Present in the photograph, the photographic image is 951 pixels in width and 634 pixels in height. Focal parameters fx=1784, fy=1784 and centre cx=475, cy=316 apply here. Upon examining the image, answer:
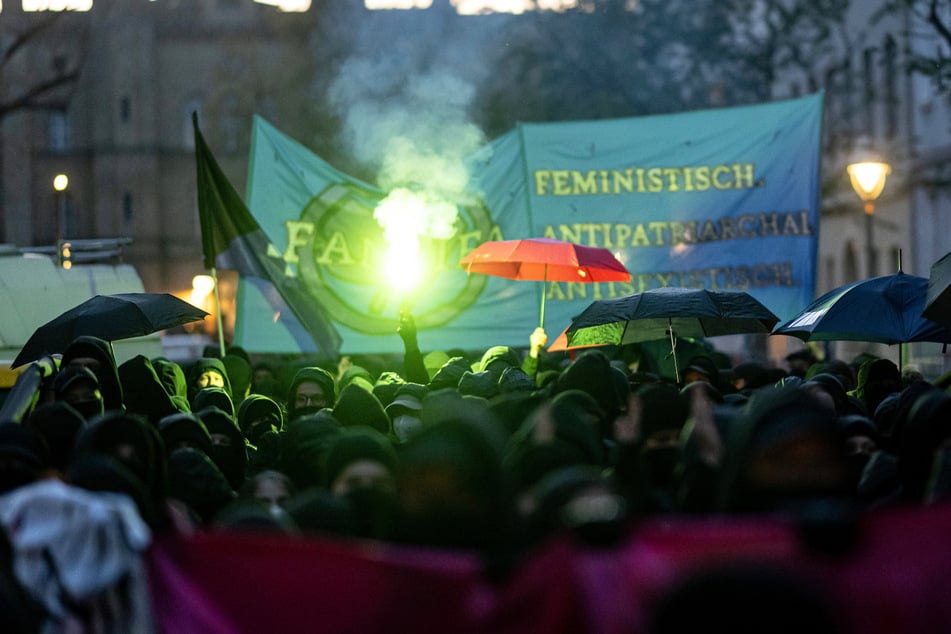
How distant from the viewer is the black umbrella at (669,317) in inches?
419

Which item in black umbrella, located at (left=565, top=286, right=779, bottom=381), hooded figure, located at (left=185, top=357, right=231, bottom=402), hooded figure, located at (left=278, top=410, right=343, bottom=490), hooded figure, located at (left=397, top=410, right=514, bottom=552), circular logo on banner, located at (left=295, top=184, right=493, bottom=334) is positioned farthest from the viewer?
circular logo on banner, located at (left=295, top=184, right=493, bottom=334)

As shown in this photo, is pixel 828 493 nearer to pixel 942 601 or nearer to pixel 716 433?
pixel 942 601

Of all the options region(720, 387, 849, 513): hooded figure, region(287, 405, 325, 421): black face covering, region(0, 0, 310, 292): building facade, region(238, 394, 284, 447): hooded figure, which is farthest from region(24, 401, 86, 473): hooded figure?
region(0, 0, 310, 292): building facade

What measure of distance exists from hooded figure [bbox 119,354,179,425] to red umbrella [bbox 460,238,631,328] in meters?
2.74

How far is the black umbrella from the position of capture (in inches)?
419

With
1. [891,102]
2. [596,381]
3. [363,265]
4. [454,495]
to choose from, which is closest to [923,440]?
[454,495]

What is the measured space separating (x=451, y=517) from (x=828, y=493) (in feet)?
3.56

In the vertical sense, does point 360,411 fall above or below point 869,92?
below

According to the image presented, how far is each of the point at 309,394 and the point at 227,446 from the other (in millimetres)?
2031

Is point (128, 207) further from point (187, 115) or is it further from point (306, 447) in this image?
point (306, 447)

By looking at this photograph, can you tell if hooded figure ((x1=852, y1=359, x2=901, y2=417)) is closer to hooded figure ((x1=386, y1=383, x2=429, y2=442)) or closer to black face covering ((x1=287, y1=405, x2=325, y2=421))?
hooded figure ((x1=386, y1=383, x2=429, y2=442))

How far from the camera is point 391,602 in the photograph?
16.4 feet

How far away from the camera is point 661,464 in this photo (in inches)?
264

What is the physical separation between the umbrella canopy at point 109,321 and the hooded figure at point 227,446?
305 cm
